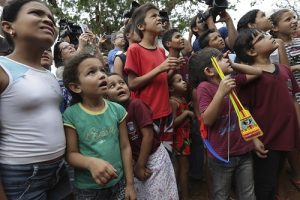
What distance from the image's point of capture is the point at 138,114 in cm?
241

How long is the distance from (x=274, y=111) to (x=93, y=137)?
1527 mm

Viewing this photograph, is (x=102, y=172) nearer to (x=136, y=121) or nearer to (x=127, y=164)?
(x=127, y=164)

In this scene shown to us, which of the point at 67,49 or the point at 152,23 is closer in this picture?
the point at 152,23

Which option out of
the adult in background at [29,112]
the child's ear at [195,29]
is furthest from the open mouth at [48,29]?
the child's ear at [195,29]

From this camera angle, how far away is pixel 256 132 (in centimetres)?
235

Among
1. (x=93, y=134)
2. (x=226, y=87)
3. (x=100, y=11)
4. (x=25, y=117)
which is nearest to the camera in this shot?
(x=25, y=117)

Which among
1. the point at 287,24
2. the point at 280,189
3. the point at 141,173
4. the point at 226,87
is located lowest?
the point at 280,189

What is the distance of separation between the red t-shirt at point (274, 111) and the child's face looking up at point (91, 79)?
1.33 m

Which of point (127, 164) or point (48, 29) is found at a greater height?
point (48, 29)

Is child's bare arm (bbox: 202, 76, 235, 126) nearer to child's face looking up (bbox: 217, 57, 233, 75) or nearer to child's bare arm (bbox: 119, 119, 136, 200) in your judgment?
child's face looking up (bbox: 217, 57, 233, 75)

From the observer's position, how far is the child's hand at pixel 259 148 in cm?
262

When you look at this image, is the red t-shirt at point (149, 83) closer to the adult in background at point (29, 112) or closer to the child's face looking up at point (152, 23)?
the child's face looking up at point (152, 23)

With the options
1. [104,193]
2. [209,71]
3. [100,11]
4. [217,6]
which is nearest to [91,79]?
[104,193]

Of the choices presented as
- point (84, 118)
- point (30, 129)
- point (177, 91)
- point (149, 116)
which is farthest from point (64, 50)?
point (30, 129)
